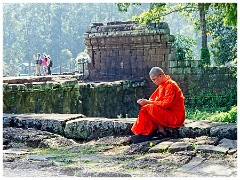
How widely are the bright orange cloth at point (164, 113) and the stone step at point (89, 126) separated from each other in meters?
0.16

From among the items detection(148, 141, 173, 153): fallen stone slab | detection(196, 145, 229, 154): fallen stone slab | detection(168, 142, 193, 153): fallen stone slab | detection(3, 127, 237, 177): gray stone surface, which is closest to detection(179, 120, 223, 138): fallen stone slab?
detection(3, 127, 237, 177): gray stone surface

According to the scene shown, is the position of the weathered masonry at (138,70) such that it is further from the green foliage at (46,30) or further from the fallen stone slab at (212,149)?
the green foliage at (46,30)

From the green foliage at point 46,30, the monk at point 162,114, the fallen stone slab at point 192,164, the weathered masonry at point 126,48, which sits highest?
the green foliage at point 46,30

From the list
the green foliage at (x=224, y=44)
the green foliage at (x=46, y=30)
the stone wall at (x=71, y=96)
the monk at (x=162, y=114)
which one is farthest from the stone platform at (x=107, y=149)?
the green foliage at (x=46, y=30)

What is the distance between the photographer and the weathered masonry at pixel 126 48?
1781cm

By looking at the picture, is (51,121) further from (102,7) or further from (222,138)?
(102,7)

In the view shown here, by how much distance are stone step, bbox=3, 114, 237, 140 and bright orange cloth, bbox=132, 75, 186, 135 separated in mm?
157

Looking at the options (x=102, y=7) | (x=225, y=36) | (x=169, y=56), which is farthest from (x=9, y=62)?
(x=169, y=56)

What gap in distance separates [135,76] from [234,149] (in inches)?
506

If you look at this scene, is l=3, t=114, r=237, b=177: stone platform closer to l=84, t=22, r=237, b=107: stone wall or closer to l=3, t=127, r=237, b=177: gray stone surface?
l=3, t=127, r=237, b=177: gray stone surface

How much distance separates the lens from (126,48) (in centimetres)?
1848

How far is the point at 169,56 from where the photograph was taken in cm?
1791

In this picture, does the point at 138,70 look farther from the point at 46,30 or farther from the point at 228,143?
the point at 46,30

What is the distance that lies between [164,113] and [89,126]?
4.31 ft
